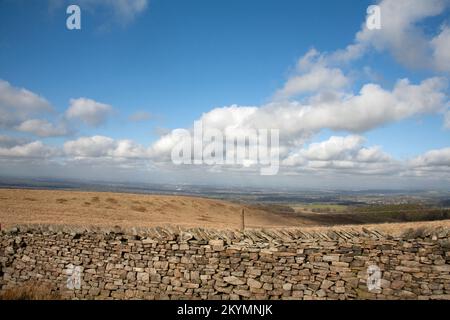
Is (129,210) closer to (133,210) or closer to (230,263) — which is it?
(133,210)

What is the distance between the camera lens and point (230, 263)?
→ 33.2 ft

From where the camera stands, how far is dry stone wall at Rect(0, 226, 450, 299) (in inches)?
352

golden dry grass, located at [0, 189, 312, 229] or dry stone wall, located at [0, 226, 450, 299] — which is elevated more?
dry stone wall, located at [0, 226, 450, 299]

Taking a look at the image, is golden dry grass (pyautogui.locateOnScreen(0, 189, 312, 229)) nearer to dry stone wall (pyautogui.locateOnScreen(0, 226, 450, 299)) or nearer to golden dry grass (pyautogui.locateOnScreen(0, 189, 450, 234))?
golden dry grass (pyautogui.locateOnScreen(0, 189, 450, 234))

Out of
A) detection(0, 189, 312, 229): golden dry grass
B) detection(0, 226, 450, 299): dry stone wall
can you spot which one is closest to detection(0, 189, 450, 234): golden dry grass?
detection(0, 189, 312, 229): golden dry grass

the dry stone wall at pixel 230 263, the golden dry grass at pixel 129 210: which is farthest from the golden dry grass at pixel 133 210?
the dry stone wall at pixel 230 263

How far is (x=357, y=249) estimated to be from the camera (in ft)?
30.5

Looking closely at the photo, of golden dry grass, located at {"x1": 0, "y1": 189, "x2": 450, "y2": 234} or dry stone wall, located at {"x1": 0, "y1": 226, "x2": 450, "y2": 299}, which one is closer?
dry stone wall, located at {"x1": 0, "y1": 226, "x2": 450, "y2": 299}

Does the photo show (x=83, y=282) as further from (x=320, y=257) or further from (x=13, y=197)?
(x=13, y=197)

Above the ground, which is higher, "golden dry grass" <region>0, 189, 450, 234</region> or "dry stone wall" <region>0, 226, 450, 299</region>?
"dry stone wall" <region>0, 226, 450, 299</region>

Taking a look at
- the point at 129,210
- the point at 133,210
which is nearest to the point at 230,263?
the point at 129,210

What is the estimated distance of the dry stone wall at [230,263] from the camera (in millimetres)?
8930

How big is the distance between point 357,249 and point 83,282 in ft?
29.3
